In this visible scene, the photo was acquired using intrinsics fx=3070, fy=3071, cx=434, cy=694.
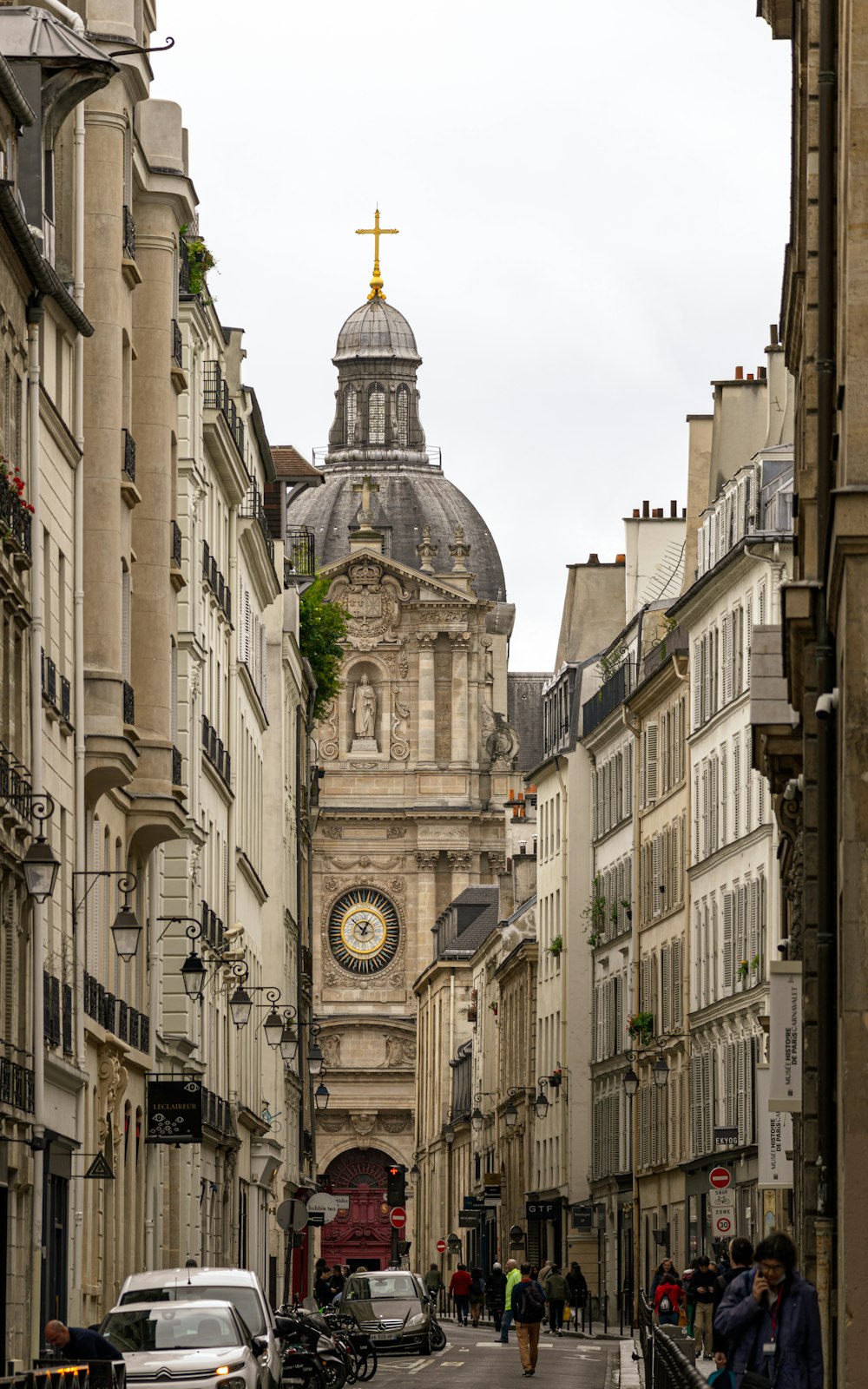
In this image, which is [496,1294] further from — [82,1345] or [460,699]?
[460,699]

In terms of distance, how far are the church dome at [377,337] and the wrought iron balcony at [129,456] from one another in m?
127

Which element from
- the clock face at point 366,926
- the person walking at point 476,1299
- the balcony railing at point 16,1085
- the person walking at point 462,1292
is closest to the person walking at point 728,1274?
the balcony railing at point 16,1085

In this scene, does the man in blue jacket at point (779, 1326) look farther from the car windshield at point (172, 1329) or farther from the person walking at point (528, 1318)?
the person walking at point (528, 1318)

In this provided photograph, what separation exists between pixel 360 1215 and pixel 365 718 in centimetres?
2216

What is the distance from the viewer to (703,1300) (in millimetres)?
39000

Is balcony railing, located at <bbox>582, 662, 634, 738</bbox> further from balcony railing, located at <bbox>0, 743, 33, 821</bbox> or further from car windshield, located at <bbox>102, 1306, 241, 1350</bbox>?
car windshield, located at <bbox>102, 1306, 241, 1350</bbox>

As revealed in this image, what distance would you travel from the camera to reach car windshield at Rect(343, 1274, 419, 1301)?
163 feet

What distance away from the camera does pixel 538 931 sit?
9262cm

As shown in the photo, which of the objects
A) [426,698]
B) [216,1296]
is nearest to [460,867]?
[426,698]

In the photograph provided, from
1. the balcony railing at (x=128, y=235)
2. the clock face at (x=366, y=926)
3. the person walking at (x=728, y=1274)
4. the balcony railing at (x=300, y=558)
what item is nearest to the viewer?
the person walking at (x=728, y=1274)

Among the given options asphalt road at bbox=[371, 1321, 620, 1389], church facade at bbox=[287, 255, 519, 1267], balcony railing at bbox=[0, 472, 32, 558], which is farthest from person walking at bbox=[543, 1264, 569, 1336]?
church facade at bbox=[287, 255, 519, 1267]

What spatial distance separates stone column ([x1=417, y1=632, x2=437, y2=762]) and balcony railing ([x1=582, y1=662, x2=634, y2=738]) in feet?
156

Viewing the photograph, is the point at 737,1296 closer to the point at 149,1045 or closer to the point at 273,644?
the point at 149,1045

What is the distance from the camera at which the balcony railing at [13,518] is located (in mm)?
29578
